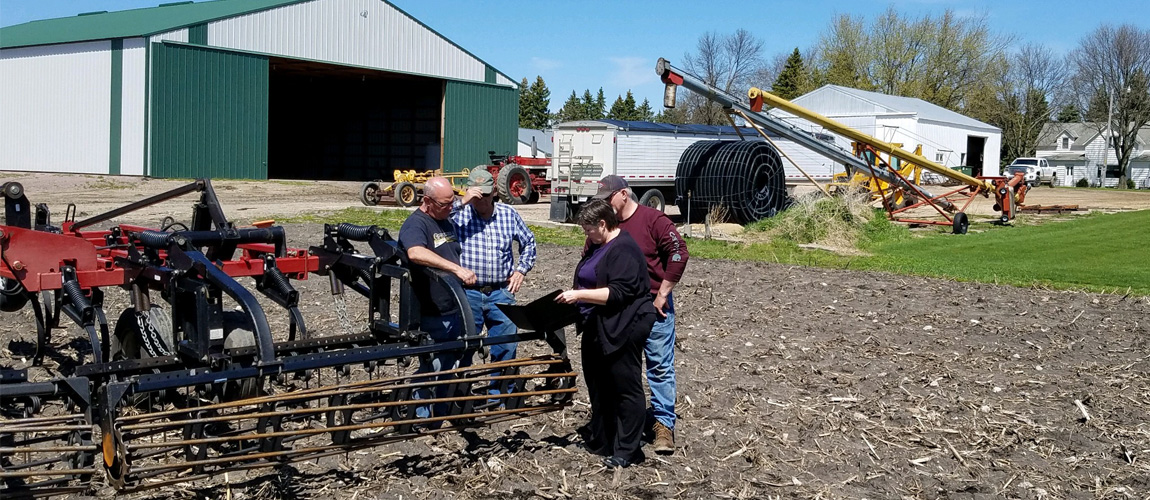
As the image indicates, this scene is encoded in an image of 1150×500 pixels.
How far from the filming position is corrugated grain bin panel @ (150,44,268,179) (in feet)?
106

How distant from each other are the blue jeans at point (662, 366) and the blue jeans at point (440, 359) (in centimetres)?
108

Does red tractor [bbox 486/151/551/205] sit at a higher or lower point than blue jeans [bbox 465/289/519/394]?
higher

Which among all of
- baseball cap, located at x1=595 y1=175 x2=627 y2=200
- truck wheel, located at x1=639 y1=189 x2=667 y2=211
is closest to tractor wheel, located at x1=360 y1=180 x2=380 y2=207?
truck wheel, located at x1=639 y1=189 x2=667 y2=211

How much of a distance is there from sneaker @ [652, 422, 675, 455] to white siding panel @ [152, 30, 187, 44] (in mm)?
30039

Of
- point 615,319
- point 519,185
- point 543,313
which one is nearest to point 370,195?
point 519,185

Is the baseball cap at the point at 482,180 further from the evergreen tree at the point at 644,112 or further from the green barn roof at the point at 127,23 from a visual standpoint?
the evergreen tree at the point at 644,112

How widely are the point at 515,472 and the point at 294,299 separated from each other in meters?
1.61

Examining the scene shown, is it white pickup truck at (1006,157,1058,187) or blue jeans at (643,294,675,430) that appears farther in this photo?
white pickup truck at (1006,157,1058,187)

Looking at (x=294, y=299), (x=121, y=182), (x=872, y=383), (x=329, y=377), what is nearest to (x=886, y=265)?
(x=872, y=383)

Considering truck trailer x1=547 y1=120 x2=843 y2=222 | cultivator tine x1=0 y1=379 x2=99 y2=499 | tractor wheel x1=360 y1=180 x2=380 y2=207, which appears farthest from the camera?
tractor wheel x1=360 y1=180 x2=380 y2=207

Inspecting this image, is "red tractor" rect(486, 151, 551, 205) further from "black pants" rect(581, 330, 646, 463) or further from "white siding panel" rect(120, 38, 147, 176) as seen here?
"black pants" rect(581, 330, 646, 463)

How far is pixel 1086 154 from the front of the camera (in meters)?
83.6

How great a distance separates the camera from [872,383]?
25.1ft

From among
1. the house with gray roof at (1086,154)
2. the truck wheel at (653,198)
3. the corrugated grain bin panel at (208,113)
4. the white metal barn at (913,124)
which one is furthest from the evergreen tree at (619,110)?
the truck wheel at (653,198)
